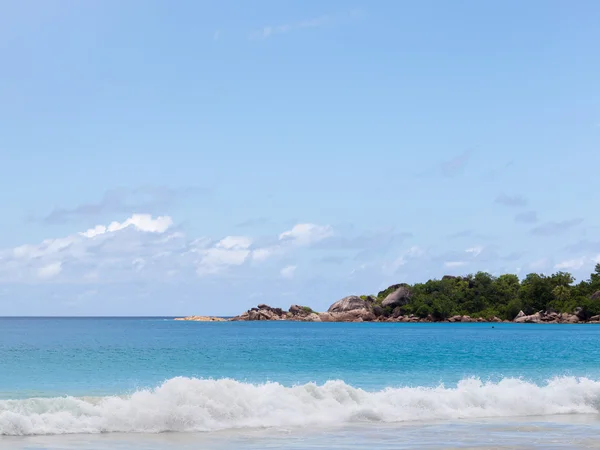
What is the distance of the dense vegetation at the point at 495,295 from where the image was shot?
6220 inches

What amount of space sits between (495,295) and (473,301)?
539 centimetres

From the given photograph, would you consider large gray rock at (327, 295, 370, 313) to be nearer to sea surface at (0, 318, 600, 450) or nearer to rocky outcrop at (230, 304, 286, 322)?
rocky outcrop at (230, 304, 286, 322)

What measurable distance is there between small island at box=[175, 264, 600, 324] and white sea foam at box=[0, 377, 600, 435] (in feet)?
449

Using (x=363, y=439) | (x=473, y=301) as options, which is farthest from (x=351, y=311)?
(x=363, y=439)

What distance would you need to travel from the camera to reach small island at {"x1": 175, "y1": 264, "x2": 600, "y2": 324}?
15812 cm

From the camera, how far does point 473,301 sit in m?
173

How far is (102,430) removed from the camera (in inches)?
761

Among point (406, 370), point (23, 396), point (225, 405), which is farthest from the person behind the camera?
point (406, 370)

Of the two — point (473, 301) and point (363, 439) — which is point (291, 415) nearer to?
point (363, 439)

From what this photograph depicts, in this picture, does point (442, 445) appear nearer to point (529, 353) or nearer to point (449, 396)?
point (449, 396)

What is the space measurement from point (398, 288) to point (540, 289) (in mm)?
33121

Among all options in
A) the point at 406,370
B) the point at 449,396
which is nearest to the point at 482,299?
the point at 406,370

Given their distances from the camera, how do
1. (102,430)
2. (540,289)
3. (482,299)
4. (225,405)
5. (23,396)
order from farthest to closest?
(482,299), (540,289), (23,396), (225,405), (102,430)

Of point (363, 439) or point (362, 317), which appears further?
point (362, 317)
